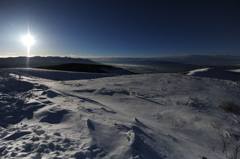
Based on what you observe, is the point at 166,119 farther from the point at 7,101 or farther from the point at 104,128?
the point at 7,101

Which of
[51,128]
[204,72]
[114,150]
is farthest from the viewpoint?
[204,72]

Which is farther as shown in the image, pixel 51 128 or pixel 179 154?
pixel 51 128

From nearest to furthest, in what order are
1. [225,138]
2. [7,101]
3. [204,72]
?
[225,138] → [7,101] → [204,72]

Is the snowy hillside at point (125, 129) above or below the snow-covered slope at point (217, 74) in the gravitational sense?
below

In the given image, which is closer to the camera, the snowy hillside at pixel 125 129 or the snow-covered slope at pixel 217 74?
the snowy hillside at pixel 125 129

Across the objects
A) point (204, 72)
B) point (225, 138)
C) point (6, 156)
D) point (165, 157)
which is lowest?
point (225, 138)

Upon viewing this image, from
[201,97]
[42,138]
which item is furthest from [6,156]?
[201,97]

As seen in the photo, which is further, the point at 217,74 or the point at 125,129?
the point at 217,74

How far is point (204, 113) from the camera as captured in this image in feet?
21.2

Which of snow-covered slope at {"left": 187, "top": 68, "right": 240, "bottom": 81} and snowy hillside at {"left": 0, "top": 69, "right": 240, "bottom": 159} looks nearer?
snowy hillside at {"left": 0, "top": 69, "right": 240, "bottom": 159}

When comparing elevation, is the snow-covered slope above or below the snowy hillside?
above

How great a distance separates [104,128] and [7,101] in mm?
5126

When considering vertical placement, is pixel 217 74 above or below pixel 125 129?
above

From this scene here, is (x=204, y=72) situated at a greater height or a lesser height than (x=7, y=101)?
greater
